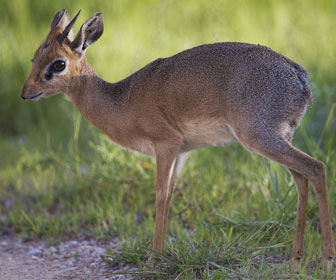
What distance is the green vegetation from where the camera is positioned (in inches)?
152

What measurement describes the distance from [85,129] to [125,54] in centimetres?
160

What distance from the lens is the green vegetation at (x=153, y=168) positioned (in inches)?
152

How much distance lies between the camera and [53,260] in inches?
171

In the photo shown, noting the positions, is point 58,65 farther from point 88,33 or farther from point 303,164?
point 303,164

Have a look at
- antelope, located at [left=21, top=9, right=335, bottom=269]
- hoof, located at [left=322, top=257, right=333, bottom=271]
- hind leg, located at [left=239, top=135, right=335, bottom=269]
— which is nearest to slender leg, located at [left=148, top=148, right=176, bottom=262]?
antelope, located at [left=21, top=9, right=335, bottom=269]

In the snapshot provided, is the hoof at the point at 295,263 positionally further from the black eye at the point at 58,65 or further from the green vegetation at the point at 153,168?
the black eye at the point at 58,65

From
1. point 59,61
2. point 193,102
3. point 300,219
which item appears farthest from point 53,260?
point 300,219

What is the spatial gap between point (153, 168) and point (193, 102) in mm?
1666

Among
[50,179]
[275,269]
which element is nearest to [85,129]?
[50,179]

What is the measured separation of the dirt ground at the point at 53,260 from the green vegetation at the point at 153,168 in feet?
0.39

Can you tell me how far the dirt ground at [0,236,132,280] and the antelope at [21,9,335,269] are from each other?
0.52 metres

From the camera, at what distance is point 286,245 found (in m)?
3.82

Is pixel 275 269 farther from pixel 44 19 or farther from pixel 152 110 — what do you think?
pixel 44 19

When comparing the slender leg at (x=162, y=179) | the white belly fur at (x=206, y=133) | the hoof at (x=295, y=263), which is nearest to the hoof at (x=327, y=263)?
the hoof at (x=295, y=263)
